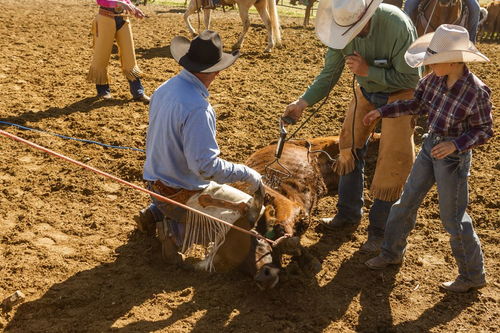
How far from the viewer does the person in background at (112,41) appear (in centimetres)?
716

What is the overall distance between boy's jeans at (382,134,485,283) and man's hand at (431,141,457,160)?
163mm

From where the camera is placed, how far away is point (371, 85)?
4.14 metres

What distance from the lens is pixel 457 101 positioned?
3.33m

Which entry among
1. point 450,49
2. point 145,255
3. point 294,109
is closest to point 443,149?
point 450,49

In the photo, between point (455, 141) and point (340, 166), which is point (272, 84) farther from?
point (455, 141)

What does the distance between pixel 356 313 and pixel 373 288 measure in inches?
13.9

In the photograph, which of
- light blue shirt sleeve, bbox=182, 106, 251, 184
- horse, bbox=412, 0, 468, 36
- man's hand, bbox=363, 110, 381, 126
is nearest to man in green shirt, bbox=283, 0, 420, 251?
man's hand, bbox=363, 110, 381, 126

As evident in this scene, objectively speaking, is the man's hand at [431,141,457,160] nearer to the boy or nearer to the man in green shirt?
the boy

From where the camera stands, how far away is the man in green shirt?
12.6 ft

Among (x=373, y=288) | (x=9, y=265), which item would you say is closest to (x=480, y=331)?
(x=373, y=288)

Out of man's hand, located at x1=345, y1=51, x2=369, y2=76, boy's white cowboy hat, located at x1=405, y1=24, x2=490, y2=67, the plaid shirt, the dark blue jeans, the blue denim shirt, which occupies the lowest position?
the dark blue jeans

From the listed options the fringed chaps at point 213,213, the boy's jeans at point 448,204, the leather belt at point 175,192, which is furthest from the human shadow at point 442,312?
the leather belt at point 175,192

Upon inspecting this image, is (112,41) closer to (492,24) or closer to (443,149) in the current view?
(443,149)

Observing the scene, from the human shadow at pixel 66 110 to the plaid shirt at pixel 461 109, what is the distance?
484 centimetres
